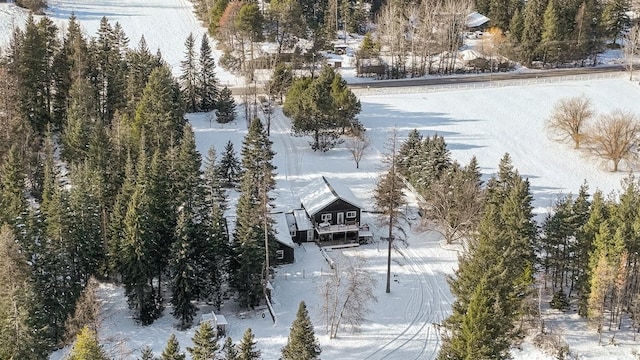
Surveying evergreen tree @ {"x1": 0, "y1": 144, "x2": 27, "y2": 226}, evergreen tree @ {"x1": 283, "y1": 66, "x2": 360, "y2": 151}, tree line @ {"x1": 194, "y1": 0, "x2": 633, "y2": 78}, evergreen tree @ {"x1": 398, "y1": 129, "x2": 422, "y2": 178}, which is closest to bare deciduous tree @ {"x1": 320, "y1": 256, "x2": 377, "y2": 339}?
evergreen tree @ {"x1": 398, "y1": 129, "x2": 422, "y2": 178}

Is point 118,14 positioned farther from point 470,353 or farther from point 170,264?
point 470,353

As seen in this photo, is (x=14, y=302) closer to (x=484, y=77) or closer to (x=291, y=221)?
(x=291, y=221)

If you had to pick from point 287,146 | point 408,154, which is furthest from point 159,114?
point 408,154

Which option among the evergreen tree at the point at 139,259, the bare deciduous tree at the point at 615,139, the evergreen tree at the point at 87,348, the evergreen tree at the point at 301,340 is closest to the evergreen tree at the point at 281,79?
the bare deciduous tree at the point at 615,139

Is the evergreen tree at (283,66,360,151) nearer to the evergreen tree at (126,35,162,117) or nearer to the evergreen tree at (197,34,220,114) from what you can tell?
the evergreen tree at (197,34,220,114)

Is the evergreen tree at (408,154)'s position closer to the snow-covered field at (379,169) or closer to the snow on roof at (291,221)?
the snow-covered field at (379,169)
